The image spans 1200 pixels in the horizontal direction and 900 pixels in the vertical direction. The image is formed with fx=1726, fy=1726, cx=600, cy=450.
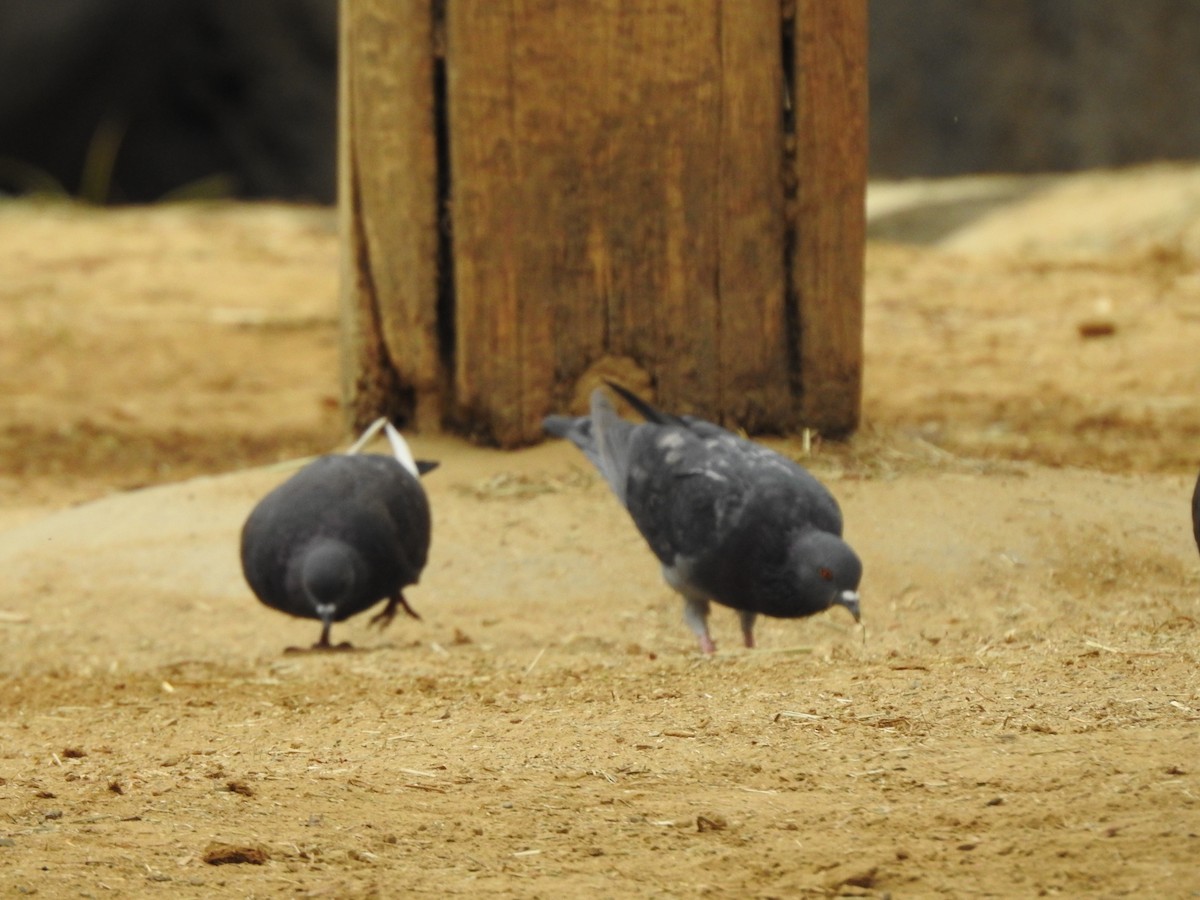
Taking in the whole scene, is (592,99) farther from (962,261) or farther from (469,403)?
(962,261)

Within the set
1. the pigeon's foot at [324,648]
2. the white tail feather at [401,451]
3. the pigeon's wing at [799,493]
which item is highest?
the pigeon's wing at [799,493]

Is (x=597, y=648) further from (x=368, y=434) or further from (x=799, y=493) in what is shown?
(x=368, y=434)

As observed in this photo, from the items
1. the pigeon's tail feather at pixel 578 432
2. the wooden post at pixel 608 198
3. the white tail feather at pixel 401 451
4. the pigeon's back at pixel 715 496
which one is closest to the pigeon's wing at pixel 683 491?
the pigeon's back at pixel 715 496

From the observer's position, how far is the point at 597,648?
15.3ft

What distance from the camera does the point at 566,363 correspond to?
216 inches

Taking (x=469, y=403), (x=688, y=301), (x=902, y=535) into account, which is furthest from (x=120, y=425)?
(x=902, y=535)

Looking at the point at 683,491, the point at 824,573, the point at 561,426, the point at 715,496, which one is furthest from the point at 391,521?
the point at 824,573

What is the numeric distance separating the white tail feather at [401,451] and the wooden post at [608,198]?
0.87 ft

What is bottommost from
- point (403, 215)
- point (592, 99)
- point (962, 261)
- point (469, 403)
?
point (962, 261)

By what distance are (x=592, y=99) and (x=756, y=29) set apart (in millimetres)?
549

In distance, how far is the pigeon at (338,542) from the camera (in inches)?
193

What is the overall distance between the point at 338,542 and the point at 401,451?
0.47m

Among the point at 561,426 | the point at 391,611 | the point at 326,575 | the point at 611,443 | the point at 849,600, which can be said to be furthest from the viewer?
the point at 561,426

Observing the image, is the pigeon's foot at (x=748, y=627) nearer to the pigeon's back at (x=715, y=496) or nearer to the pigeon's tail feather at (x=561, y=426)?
the pigeon's back at (x=715, y=496)
